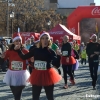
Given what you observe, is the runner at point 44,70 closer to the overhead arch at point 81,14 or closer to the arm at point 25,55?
the arm at point 25,55

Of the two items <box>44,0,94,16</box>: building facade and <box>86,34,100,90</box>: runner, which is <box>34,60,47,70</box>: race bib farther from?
<box>44,0,94,16</box>: building facade

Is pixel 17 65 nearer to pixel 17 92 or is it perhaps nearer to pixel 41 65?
pixel 17 92

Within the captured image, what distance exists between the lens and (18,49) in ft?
22.6

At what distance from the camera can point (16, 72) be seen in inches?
273

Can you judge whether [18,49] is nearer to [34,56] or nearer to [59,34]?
[34,56]

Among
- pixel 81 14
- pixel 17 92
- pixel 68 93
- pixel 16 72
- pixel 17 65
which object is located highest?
pixel 81 14

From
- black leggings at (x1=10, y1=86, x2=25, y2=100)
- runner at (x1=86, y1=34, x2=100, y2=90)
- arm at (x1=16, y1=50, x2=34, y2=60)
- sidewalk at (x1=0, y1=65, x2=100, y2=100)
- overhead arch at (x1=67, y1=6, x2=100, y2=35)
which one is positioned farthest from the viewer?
overhead arch at (x1=67, y1=6, x2=100, y2=35)

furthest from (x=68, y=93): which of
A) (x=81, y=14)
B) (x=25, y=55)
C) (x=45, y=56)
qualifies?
(x=81, y=14)

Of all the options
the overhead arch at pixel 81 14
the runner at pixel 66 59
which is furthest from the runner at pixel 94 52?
the overhead arch at pixel 81 14

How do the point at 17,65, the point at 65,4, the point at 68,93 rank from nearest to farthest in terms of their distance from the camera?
the point at 17,65 < the point at 68,93 < the point at 65,4

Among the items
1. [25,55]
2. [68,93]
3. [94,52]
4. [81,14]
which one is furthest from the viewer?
[81,14]

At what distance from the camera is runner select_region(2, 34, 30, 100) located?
269 inches

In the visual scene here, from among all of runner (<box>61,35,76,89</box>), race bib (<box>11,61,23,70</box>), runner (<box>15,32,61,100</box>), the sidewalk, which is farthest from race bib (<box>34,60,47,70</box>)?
runner (<box>61,35,76,89</box>)

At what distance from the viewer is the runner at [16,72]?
22.4 ft
